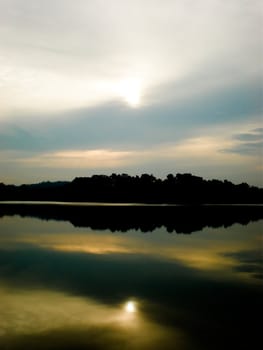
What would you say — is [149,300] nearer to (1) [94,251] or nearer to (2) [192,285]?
(2) [192,285]

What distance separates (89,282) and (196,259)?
842 centimetres

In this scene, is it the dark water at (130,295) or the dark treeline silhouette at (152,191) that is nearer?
the dark water at (130,295)

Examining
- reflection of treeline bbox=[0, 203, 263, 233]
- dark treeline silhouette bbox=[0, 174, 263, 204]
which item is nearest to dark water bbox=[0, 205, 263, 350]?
reflection of treeline bbox=[0, 203, 263, 233]

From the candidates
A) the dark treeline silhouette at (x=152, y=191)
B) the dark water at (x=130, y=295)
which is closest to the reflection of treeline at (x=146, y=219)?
the dark water at (x=130, y=295)

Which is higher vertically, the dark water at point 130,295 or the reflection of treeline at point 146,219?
the reflection of treeline at point 146,219

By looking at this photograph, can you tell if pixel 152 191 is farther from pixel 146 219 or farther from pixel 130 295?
pixel 130 295

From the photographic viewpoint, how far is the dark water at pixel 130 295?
11086 millimetres

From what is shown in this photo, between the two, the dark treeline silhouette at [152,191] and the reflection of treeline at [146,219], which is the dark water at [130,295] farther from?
the dark treeline silhouette at [152,191]

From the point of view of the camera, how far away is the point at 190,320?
499 inches

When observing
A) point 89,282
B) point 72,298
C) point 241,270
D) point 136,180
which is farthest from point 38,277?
point 136,180

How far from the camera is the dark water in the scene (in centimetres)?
1109

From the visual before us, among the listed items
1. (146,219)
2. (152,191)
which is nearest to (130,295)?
(146,219)

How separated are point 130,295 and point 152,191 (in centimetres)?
12767

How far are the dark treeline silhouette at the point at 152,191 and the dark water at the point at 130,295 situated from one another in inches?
3880
